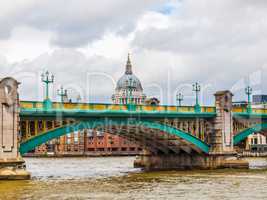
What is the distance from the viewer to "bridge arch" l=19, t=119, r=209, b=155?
56500 millimetres

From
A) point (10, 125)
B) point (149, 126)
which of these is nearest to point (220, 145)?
point (149, 126)

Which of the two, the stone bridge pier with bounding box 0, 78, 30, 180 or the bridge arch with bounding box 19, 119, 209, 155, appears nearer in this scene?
the stone bridge pier with bounding box 0, 78, 30, 180

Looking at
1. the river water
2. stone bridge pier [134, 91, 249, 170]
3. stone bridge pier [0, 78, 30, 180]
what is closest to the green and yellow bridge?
stone bridge pier [134, 91, 249, 170]

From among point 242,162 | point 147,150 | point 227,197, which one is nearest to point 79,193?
point 227,197

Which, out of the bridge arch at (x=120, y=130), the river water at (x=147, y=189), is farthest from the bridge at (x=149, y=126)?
the river water at (x=147, y=189)

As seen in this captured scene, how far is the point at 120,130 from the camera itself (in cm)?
7175

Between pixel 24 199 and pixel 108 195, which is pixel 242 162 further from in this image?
pixel 24 199

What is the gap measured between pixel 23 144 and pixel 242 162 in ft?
95.5

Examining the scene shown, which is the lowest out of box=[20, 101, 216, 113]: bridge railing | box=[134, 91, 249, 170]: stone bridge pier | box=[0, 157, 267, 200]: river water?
box=[0, 157, 267, 200]: river water

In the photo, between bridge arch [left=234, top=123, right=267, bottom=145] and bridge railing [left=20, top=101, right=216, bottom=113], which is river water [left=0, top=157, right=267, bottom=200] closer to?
bridge railing [left=20, top=101, right=216, bottom=113]

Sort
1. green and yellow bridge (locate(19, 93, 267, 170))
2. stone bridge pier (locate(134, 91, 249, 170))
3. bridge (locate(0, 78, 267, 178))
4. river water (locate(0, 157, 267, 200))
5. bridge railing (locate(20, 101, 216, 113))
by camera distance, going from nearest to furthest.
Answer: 1. river water (locate(0, 157, 267, 200))
2. bridge (locate(0, 78, 267, 178))
3. bridge railing (locate(20, 101, 216, 113))
4. green and yellow bridge (locate(19, 93, 267, 170))
5. stone bridge pier (locate(134, 91, 249, 170))

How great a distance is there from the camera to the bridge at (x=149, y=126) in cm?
5341

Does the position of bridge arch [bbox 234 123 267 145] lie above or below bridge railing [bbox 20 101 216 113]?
below

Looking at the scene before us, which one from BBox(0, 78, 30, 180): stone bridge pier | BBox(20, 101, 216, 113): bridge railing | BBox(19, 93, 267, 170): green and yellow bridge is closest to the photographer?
BBox(0, 78, 30, 180): stone bridge pier
